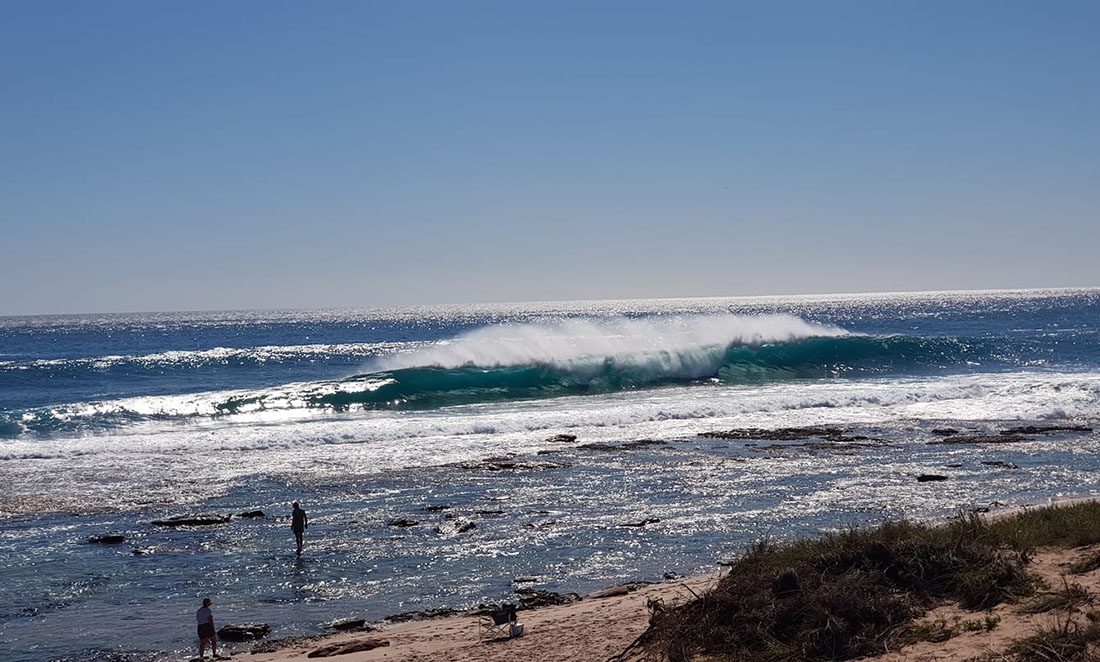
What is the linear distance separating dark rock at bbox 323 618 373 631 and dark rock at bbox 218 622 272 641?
727 millimetres

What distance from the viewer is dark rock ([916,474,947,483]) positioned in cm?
1831

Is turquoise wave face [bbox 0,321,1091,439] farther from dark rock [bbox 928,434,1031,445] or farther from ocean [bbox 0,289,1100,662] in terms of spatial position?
dark rock [bbox 928,434,1031,445]

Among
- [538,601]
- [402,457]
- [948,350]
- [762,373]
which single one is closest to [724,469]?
[402,457]

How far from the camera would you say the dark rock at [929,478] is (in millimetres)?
18312

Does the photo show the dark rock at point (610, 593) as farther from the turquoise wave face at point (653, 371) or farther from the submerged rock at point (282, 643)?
the turquoise wave face at point (653, 371)

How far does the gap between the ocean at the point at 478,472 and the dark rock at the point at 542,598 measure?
38cm

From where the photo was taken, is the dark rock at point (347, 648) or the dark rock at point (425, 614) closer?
the dark rock at point (347, 648)

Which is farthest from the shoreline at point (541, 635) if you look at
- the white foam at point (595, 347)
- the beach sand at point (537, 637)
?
the white foam at point (595, 347)

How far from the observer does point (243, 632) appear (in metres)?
11.0

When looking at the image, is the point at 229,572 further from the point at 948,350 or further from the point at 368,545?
the point at 948,350

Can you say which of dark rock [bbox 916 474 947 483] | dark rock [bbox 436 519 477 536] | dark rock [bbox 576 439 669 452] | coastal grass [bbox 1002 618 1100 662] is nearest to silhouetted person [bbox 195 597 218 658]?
dark rock [bbox 436 519 477 536]

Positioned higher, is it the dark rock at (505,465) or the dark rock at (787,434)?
the dark rock at (505,465)

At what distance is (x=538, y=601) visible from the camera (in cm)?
1172

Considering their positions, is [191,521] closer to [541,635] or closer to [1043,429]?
[541,635]
